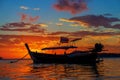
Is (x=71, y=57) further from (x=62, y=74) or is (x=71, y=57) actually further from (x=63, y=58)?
(x=62, y=74)

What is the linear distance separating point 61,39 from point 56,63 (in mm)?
9569

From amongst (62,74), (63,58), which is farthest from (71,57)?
(62,74)

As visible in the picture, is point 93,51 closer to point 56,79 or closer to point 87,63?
point 87,63

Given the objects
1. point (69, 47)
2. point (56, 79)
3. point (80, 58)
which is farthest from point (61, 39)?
point (56, 79)

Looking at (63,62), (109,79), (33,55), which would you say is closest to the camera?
(109,79)

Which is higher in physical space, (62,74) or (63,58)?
(62,74)

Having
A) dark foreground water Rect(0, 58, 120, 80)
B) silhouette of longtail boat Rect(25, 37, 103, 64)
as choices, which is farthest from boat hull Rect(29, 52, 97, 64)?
dark foreground water Rect(0, 58, 120, 80)

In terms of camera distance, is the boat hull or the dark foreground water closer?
the dark foreground water

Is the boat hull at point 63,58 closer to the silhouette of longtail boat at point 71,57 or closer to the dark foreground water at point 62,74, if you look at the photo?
the silhouette of longtail boat at point 71,57

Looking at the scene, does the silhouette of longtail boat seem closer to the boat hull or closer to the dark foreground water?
the boat hull

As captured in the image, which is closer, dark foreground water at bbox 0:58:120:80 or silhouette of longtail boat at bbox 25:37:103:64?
dark foreground water at bbox 0:58:120:80

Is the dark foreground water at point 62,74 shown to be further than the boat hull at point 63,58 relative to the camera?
No

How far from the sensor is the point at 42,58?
9569cm

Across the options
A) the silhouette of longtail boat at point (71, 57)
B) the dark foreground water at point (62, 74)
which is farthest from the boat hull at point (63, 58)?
the dark foreground water at point (62, 74)
